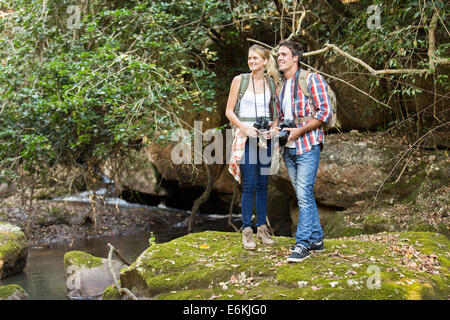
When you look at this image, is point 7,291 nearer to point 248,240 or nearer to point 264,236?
point 248,240

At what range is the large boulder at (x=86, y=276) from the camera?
5754 mm

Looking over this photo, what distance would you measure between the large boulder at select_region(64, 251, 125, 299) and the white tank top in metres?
3.12

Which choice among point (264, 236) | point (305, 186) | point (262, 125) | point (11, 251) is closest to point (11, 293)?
point (11, 251)

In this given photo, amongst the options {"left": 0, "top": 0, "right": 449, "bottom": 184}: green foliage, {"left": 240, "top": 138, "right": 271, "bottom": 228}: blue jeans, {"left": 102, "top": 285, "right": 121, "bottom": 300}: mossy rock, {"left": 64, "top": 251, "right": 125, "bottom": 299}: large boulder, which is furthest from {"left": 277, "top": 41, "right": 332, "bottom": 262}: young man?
{"left": 64, "top": 251, "right": 125, "bottom": 299}: large boulder

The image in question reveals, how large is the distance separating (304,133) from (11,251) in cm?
525

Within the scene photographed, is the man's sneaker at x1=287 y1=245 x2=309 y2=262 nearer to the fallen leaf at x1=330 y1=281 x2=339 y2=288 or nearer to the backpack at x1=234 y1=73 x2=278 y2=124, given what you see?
the fallen leaf at x1=330 y1=281 x2=339 y2=288

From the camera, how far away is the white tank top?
407 cm

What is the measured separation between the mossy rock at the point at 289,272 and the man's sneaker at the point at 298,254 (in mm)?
59

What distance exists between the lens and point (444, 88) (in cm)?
718

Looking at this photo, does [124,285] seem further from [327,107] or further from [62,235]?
[62,235]

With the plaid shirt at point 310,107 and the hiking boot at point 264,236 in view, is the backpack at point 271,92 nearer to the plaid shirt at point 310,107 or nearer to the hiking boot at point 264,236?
the plaid shirt at point 310,107

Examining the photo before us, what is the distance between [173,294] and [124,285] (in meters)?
0.64

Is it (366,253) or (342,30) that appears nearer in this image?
(366,253)

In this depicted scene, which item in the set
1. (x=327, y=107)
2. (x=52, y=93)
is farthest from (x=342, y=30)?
(x=52, y=93)
